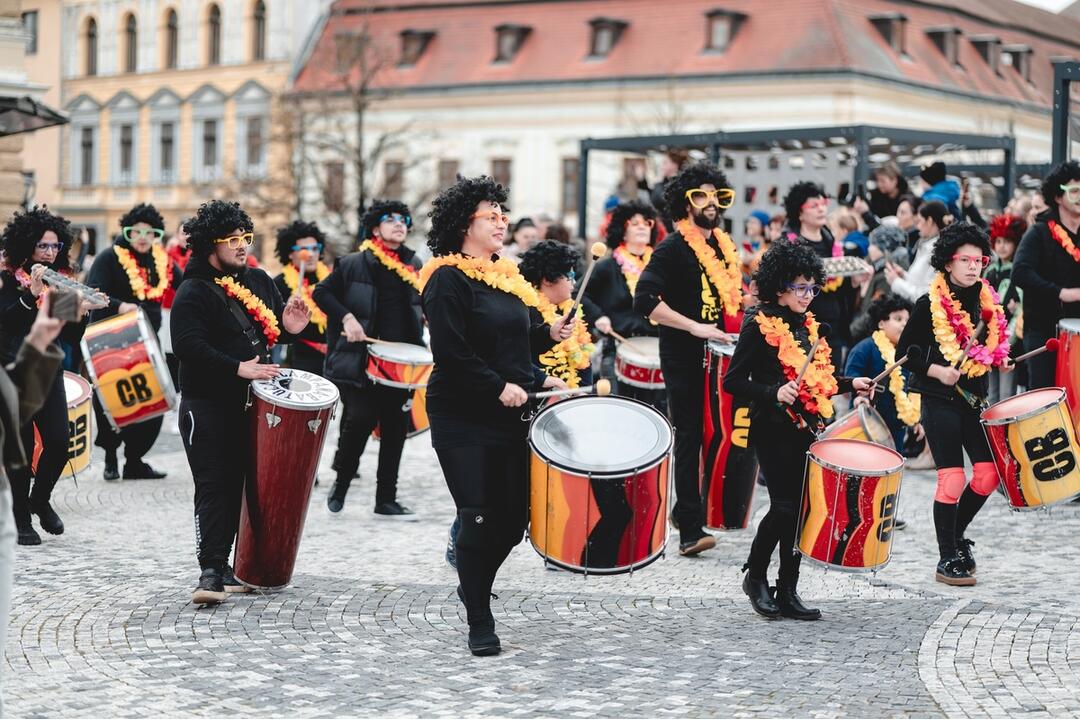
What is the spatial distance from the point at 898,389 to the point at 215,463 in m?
5.28

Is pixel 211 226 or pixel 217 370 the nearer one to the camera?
pixel 217 370

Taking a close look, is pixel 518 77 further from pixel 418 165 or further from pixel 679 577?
pixel 679 577

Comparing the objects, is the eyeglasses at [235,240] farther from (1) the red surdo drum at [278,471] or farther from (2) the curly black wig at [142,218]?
(2) the curly black wig at [142,218]

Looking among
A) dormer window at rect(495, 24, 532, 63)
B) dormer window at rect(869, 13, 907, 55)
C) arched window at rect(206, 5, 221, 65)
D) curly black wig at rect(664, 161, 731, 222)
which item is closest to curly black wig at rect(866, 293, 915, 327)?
curly black wig at rect(664, 161, 731, 222)

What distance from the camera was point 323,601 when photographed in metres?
7.88

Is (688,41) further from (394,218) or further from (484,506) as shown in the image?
(484,506)

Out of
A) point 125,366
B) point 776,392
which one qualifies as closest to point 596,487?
A: point 776,392

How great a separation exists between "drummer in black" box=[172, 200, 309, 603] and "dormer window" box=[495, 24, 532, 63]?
162 feet

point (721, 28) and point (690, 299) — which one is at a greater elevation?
point (721, 28)

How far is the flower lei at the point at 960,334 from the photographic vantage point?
27.1 ft

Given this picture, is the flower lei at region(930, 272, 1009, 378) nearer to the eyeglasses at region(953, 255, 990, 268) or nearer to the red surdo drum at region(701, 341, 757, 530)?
the eyeglasses at region(953, 255, 990, 268)

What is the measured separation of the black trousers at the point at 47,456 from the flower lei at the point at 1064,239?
577 cm

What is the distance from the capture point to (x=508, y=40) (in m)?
56.7

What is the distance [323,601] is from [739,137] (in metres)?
11.9
